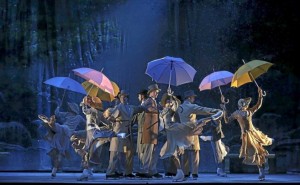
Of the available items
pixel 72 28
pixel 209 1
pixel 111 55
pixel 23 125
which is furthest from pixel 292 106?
pixel 23 125

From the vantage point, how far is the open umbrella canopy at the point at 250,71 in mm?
9180

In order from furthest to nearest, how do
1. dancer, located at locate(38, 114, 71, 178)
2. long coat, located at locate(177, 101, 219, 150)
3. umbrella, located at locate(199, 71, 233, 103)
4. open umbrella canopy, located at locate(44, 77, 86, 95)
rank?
umbrella, located at locate(199, 71, 233, 103), dancer, located at locate(38, 114, 71, 178), open umbrella canopy, located at locate(44, 77, 86, 95), long coat, located at locate(177, 101, 219, 150)

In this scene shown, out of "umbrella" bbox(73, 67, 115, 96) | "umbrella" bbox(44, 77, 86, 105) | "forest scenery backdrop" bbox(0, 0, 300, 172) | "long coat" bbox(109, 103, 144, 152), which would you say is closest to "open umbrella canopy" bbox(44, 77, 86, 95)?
"umbrella" bbox(44, 77, 86, 105)

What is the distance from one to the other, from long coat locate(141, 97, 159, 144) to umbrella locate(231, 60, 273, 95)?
4.71 feet

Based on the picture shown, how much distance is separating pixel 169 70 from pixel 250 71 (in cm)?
136

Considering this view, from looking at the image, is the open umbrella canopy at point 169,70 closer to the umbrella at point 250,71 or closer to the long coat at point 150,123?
the long coat at point 150,123

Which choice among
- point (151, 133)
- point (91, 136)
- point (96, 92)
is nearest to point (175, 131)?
point (151, 133)

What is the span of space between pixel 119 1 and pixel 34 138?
370 cm

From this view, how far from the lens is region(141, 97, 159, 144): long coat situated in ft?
30.5

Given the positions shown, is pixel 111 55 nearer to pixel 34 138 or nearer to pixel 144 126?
pixel 34 138

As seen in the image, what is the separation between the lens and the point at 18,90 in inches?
506

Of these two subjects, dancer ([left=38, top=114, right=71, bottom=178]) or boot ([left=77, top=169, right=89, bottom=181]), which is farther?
dancer ([left=38, top=114, right=71, bottom=178])

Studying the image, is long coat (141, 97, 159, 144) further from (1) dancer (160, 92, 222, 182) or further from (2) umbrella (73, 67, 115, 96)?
(2) umbrella (73, 67, 115, 96)

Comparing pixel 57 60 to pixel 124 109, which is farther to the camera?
pixel 57 60
